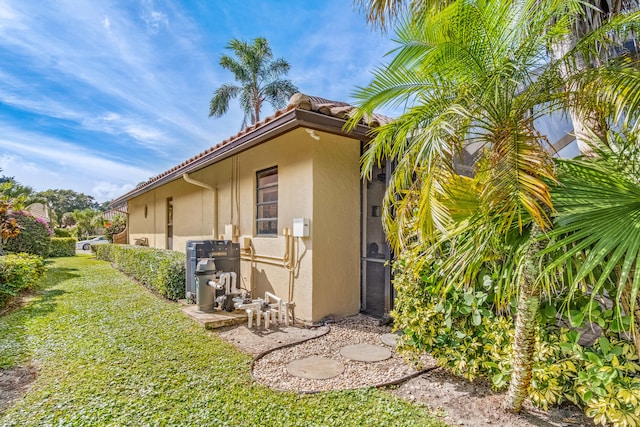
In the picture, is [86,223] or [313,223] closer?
[313,223]

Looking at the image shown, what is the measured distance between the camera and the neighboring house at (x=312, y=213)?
5.89m

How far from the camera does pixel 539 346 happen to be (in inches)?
→ 120

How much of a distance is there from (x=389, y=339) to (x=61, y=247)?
24132 mm

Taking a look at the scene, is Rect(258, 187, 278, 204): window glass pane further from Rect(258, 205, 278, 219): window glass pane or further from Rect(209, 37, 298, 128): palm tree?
Rect(209, 37, 298, 128): palm tree

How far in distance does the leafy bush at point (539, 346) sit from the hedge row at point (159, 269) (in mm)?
5772

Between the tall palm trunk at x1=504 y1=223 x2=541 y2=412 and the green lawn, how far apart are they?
823mm

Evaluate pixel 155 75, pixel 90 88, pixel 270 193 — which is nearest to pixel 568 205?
pixel 270 193

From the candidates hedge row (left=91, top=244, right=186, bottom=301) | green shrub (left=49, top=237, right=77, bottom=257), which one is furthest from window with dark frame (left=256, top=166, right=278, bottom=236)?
green shrub (left=49, top=237, right=77, bottom=257)

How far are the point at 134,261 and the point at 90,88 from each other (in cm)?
824

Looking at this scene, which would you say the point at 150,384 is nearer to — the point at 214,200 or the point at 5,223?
the point at 214,200

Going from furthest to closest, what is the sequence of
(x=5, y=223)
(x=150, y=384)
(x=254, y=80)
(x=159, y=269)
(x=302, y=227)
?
(x=254, y=80) → (x=5, y=223) → (x=159, y=269) → (x=302, y=227) → (x=150, y=384)

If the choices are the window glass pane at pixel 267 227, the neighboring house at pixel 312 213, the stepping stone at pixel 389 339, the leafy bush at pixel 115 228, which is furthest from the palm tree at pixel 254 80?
the stepping stone at pixel 389 339

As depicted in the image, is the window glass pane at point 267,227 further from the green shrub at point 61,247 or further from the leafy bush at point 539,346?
the green shrub at point 61,247

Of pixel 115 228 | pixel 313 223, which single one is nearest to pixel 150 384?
pixel 313 223
